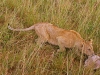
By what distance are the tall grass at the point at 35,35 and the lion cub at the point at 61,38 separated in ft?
0.44

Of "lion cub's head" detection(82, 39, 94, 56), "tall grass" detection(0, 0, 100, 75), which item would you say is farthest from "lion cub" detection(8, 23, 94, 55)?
"tall grass" detection(0, 0, 100, 75)

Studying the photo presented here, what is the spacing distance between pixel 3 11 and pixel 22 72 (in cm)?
198

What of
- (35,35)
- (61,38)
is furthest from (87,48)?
(35,35)

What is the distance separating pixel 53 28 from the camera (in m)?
5.18

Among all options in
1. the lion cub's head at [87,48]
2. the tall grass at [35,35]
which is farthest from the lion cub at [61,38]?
the tall grass at [35,35]

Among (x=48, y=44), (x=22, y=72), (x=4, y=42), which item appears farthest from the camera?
(x=48, y=44)

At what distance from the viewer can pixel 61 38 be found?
5098mm

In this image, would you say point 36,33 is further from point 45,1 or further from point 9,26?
point 45,1

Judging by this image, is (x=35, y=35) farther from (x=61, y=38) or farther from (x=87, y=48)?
(x=87, y=48)

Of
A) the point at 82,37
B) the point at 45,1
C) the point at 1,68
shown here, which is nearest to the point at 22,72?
the point at 1,68

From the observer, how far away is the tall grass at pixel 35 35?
446cm

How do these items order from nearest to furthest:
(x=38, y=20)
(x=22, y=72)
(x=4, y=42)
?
1. (x=22, y=72)
2. (x=4, y=42)
3. (x=38, y=20)

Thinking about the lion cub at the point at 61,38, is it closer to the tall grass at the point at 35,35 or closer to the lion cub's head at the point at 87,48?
the lion cub's head at the point at 87,48

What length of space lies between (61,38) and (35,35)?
58 centimetres
